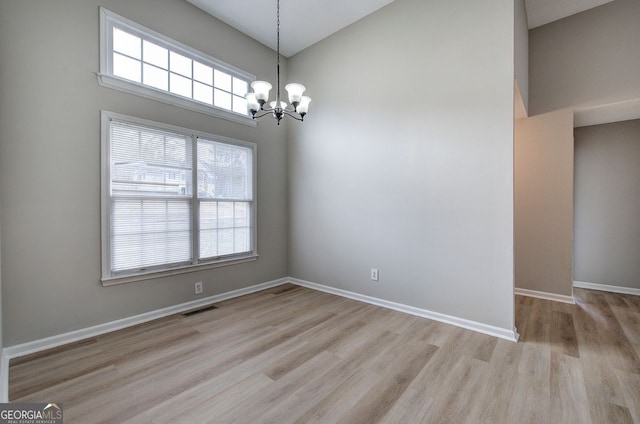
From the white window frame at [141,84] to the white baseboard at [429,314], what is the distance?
8.82 feet

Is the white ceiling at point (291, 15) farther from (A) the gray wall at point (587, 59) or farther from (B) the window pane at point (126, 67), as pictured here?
(A) the gray wall at point (587, 59)

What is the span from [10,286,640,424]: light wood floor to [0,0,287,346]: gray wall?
1.13 feet

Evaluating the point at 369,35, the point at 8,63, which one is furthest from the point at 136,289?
the point at 369,35

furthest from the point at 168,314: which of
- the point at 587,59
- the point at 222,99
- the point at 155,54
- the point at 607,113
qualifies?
the point at 607,113

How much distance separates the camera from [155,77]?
3016 millimetres

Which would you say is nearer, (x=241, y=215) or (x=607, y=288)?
(x=241, y=215)

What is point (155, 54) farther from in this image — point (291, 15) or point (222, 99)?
point (291, 15)

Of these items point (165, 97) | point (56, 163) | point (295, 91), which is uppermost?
point (165, 97)

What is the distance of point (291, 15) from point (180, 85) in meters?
1.66

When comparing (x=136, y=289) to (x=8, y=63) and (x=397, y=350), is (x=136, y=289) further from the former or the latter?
(x=397, y=350)

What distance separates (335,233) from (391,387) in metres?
2.23

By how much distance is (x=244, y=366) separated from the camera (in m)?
2.14

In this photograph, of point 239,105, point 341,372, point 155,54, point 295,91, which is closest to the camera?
point 341,372

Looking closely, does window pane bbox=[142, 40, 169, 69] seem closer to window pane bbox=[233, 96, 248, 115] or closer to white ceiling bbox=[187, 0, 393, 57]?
white ceiling bbox=[187, 0, 393, 57]
